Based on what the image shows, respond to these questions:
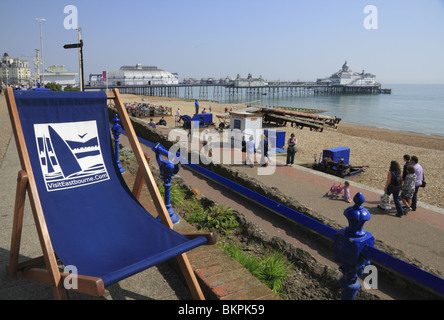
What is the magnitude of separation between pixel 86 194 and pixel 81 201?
0.12 m

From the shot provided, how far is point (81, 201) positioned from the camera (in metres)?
3.47

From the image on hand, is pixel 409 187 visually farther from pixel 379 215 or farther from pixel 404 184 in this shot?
pixel 379 215

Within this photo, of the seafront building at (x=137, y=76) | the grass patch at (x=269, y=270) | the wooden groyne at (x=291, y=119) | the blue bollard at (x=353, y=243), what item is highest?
the seafront building at (x=137, y=76)

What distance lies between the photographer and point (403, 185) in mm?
8344

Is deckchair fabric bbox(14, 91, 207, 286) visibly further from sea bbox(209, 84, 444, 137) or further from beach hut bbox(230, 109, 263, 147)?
sea bbox(209, 84, 444, 137)

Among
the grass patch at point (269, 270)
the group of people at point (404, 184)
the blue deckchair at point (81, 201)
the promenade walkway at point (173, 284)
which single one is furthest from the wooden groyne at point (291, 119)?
→ the promenade walkway at point (173, 284)

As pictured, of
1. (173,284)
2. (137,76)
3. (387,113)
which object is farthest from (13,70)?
(173,284)

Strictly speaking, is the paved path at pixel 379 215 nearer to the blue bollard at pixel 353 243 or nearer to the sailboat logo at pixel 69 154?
the sailboat logo at pixel 69 154

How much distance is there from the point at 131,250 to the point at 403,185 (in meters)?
7.80

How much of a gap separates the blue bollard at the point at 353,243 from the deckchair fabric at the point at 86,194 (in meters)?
1.33

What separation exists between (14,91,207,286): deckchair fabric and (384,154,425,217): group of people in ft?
21.9

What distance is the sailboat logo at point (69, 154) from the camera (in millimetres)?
3418
